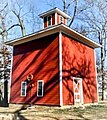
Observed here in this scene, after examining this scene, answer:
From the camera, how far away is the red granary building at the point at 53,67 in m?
16.2

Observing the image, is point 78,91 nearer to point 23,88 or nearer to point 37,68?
point 37,68

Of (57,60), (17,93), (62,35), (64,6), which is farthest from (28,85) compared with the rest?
(64,6)

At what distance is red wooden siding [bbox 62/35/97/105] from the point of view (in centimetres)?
1654

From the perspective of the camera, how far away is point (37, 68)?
57.8 ft

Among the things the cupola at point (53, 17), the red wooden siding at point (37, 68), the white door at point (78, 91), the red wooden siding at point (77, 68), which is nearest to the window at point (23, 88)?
the red wooden siding at point (37, 68)

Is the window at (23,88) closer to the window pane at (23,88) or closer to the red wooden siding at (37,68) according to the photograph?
the window pane at (23,88)

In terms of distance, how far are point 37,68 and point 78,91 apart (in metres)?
3.88

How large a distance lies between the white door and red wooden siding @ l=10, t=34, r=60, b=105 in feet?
7.84

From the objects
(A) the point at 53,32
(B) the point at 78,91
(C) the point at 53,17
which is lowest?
(B) the point at 78,91

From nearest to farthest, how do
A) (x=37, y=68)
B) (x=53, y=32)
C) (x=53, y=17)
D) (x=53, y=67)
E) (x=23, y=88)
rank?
(x=53, y=67) < (x=53, y=32) < (x=37, y=68) < (x=23, y=88) < (x=53, y=17)

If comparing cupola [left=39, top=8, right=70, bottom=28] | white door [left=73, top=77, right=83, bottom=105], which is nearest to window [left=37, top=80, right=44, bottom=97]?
white door [left=73, top=77, right=83, bottom=105]

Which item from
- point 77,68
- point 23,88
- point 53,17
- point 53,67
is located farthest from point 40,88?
point 53,17

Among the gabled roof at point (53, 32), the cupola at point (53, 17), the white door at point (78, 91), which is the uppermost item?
the cupola at point (53, 17)

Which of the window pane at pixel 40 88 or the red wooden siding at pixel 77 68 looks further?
the window pane at pixel 40 88
